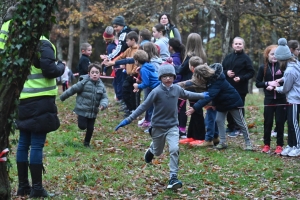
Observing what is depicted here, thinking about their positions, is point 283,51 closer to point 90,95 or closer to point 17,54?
point 90,95

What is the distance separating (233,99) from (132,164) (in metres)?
2.67

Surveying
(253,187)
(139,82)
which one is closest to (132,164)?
(253,187)

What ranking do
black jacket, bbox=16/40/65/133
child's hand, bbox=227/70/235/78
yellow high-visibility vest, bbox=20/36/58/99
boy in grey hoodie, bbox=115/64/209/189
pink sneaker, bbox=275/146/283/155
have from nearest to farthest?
black jacket, bbox=16/40/65/133
yellow high-visibility vest, bbox=20/36/58/99
boy in grey hoodie, bbox=115/64/209/189
pink sneaker, bbox=275/146/283/155
child's hand, bbox=227/70/235/78

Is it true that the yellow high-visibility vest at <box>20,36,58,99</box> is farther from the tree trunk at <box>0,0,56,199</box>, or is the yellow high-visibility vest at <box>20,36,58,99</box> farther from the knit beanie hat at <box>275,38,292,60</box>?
the knit beanie hat at <box>275,38,292,60</box>

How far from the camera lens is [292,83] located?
36.2ft

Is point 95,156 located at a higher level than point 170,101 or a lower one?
lower

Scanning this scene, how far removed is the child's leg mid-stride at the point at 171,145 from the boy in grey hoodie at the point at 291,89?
3344 mm

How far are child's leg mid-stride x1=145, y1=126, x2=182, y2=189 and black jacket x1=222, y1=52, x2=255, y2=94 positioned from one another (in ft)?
15.3

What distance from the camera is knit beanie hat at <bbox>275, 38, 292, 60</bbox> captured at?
36.1 feet

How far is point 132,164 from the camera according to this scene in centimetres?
1016

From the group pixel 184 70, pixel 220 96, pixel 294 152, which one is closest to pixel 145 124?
pixel 184 70

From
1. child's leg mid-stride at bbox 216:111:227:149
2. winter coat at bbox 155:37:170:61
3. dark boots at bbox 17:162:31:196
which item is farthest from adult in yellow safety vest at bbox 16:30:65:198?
winter coat at bbox 155:37:170:61

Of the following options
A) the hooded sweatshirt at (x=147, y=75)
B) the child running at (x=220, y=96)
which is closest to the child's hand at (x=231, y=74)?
A: the child running at (x=220, y=96)

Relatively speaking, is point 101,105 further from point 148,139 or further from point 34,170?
point 34,170
